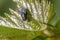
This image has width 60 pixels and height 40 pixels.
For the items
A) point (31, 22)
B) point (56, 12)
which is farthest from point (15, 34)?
point (56, 12)

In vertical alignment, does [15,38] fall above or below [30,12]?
below

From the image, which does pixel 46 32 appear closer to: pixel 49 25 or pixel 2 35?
pixel 49 25

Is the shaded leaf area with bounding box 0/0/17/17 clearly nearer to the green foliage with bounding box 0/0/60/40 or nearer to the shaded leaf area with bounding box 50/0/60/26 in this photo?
the green foliage with bounding box 0/0/60/40

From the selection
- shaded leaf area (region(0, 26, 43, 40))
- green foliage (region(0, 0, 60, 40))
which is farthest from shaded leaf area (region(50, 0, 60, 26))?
shaded leaf area (region(0, 26, 43, 40))

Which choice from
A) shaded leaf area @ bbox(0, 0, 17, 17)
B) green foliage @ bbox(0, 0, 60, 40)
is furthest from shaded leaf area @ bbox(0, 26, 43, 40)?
shaded leaf area @ bbox(0, 0, 17, 17)

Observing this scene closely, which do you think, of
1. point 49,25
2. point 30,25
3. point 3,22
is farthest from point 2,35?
point 49,25

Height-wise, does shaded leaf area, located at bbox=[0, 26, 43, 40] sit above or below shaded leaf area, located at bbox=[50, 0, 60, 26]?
below

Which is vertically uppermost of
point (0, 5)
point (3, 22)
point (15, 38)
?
point (0, 5)

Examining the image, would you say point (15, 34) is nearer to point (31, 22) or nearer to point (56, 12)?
point (31, 22)
